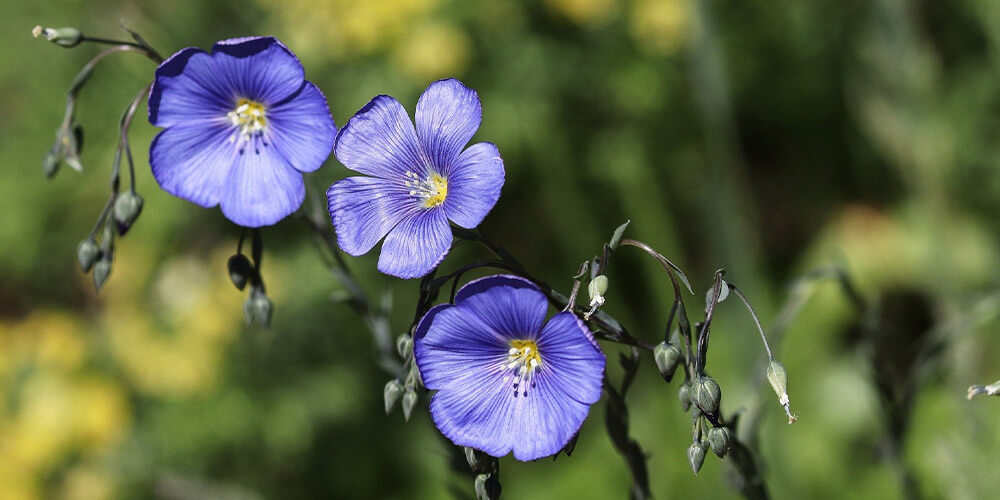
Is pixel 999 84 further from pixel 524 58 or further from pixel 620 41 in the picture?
pixel 524 58

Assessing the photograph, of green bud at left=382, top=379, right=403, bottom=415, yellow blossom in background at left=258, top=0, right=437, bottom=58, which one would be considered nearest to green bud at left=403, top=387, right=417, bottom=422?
green bud at left=382, top=379, right=403, bottom=415

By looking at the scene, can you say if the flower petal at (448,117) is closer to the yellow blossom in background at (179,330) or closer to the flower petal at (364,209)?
the flower petal at (364,209)

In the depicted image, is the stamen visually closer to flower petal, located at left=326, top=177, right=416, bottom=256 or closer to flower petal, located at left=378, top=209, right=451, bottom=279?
flower petal, located at left=326, top=177, right=416, bottom=256

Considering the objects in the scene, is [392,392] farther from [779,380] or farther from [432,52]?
[432,52]

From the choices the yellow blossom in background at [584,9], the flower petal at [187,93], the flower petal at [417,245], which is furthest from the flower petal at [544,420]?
the yellow blossom in background at [584,9]

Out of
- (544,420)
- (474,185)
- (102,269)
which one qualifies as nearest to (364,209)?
(474,185)
